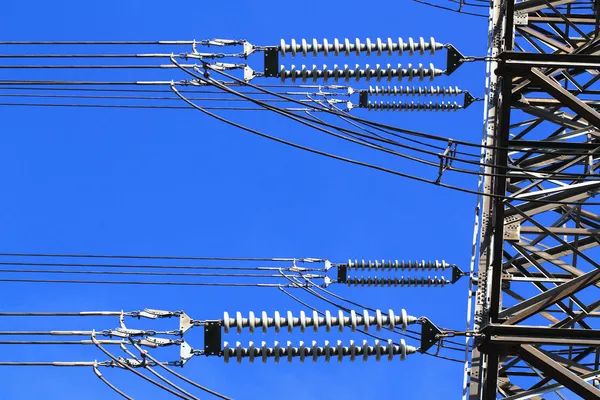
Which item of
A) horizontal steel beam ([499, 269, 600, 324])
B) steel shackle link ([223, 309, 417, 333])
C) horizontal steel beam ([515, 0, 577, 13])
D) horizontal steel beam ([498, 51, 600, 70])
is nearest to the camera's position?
steel shackle link ([223, 309, 417, 333])

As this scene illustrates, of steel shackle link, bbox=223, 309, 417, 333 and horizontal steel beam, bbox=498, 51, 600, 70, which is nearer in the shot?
steel shackle link, bbox=223, 309, 417, 333

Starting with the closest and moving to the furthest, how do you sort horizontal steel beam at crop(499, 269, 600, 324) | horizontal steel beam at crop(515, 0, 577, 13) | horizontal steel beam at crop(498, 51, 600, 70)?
horizontal steel beam at crop(499, 269, 600, 324), horizontal steel beam at crop(498, 51, 600, 70), horizontal steel beam at crop(515, 0, 577, 13)

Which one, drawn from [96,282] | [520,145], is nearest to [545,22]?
[520,145]

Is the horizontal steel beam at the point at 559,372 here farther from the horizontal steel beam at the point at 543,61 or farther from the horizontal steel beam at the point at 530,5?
the horizontal steel beam at the point at 530,5

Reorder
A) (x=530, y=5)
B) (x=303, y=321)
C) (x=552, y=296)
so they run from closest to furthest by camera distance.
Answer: (x=303, y=321) < (x=552, y=296) < (x=530, y=5)

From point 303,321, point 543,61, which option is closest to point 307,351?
point 303,321

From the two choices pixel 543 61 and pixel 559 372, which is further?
pixel 543 61

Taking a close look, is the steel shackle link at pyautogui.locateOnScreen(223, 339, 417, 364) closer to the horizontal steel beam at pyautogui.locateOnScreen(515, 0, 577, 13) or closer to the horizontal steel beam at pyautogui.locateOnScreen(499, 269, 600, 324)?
the horizontal steel beam at pyautogui.locateOnScreen(499, 269, 600, 324)

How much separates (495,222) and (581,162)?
4172 mm

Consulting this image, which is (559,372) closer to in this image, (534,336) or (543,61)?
(534,336)

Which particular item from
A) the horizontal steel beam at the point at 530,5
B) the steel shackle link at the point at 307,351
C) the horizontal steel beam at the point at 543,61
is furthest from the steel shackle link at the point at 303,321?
the horizontal steel beam at the point at 530,5

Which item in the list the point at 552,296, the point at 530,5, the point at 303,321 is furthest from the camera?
the point at 530,5

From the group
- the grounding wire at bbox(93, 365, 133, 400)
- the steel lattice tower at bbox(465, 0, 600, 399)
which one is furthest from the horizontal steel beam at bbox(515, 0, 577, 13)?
the grounding wire at bbox(93, 365, 133, 400)

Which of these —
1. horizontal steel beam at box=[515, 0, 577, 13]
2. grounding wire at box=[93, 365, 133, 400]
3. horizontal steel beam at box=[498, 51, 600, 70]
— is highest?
horizontal steel beam at box=[515, 0, 577, 13]
